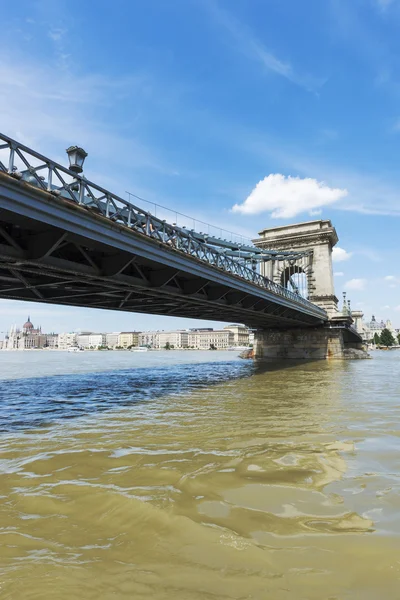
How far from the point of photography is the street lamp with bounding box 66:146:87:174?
1106 cm

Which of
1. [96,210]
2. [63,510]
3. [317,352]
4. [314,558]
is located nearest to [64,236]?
[96,210]

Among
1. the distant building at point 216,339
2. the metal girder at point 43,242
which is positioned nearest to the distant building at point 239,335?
the distant building at point 216,339

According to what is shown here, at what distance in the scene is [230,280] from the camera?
70.0 ft

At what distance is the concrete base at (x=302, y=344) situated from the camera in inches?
1811

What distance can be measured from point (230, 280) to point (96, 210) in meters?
10.4

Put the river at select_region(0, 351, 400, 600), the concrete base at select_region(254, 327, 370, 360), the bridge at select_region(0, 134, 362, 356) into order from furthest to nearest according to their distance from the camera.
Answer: the concrete base at select_region(254, 327, 370, 360) → the bridge at select_region(0, 134, 362, 356) → the river at select_region(0, 351, 400, 600)

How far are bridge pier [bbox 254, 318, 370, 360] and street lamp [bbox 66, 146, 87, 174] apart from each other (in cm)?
3972

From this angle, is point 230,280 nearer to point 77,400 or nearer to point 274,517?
point 77,400

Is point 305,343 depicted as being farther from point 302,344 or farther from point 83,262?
point 83,262

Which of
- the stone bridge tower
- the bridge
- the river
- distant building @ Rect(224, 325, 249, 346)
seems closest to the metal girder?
the bridge

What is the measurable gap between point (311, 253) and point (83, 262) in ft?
145

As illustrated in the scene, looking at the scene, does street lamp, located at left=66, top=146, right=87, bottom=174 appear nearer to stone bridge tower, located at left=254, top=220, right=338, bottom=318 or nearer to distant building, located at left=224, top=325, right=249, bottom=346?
stone bridge tower, located at left=254, top=220, right=338, bottom=318

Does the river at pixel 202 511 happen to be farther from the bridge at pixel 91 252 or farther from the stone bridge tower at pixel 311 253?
the stone bridge tower at pixel 311 253

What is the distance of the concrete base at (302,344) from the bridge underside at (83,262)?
24.8 metres
